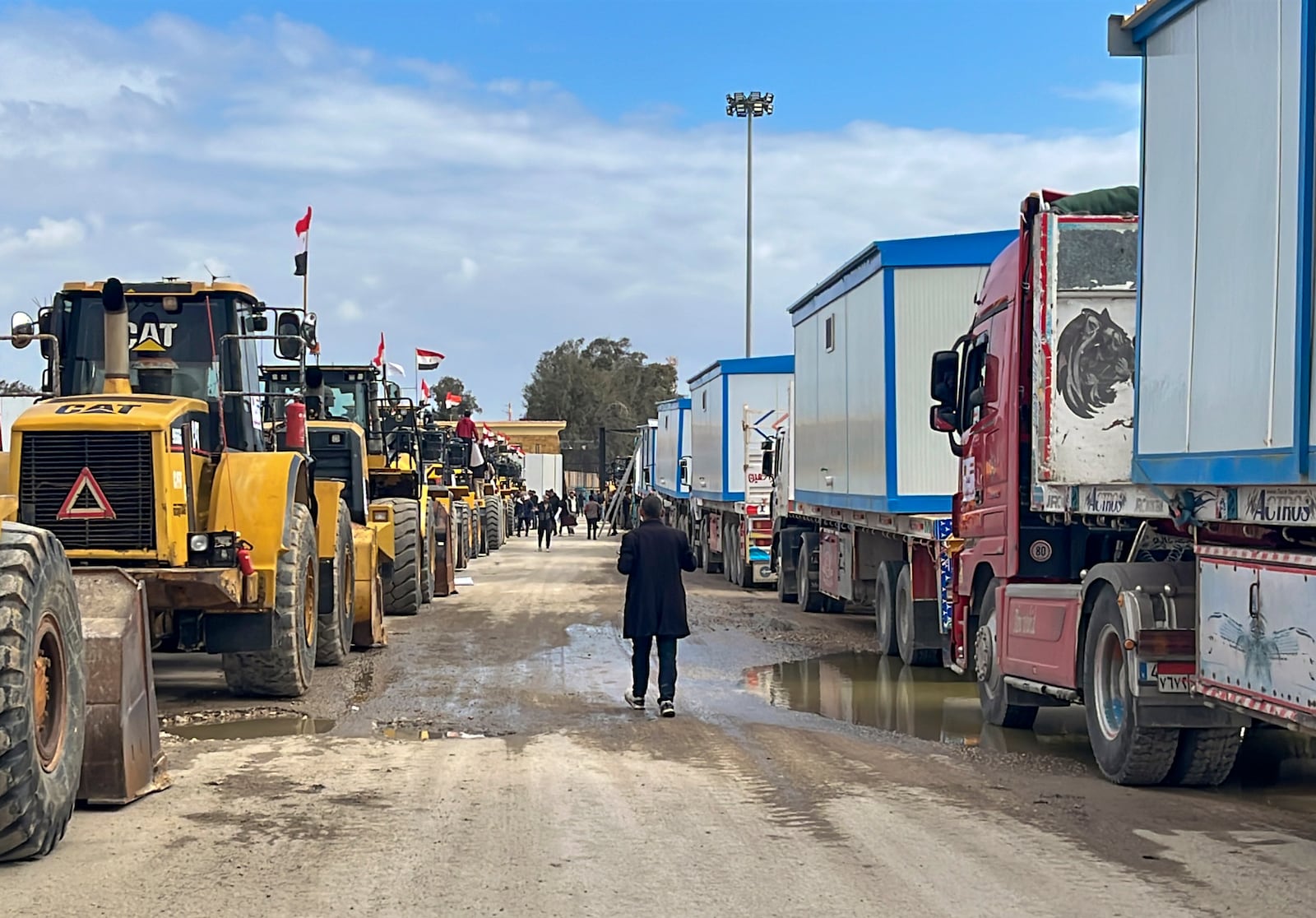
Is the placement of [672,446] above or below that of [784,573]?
above

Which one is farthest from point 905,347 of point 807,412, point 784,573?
point 784,573

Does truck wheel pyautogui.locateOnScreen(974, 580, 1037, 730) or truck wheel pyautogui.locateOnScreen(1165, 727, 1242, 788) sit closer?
truck wheel pyautogui.locateOnScreen(1165, 727, 1242, 788)

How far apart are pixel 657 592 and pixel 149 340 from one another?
445cm

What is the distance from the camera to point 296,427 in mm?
12312

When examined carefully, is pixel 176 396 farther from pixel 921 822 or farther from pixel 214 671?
pixel 921 822

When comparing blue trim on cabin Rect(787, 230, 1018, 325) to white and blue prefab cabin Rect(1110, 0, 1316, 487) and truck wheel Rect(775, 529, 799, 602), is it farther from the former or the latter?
truck wheel Rect(775, 529, 799, 602)

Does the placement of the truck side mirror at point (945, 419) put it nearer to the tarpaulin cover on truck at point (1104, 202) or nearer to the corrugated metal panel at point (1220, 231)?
the tarpaulin cover on truck at point (1104, 202)

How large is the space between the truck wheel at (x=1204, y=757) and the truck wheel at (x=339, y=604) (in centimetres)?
775

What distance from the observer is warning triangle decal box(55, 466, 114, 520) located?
396 inches

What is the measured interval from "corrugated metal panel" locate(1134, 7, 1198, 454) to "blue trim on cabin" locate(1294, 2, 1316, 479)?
1075 millimetres

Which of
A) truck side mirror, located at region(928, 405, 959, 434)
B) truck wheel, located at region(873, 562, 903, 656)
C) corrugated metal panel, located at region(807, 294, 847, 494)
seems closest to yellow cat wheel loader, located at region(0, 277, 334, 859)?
truck side mirror, located at region(928, 405, 959, 434)

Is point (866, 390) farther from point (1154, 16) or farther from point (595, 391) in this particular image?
point (595, 391)

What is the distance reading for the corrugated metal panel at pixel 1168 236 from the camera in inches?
291

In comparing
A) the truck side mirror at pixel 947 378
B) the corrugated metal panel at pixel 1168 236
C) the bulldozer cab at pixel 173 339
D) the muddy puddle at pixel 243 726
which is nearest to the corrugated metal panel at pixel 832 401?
the truck side mirror at pixel 947 378
